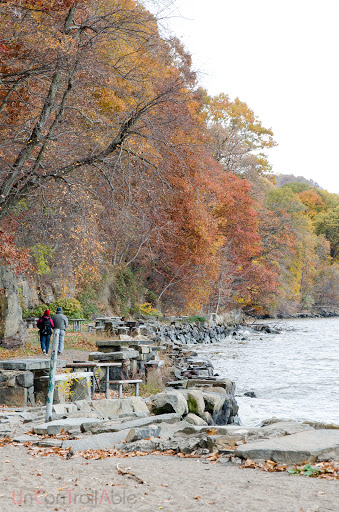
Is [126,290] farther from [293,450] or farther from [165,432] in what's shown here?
[293,450]

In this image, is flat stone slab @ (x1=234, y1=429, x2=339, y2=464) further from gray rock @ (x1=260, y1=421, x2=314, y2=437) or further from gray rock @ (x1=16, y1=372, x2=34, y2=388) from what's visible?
gray rock @ (x1=16, y1=372, x2=34, y2=388)

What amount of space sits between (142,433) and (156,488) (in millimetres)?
2260

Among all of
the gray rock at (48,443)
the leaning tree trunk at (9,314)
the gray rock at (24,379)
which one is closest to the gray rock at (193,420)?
the gray rock at (48,443)

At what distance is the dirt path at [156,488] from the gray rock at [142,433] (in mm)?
1079

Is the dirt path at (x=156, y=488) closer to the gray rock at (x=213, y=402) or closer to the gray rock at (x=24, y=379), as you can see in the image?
the gray rock at (x=24, y=379)

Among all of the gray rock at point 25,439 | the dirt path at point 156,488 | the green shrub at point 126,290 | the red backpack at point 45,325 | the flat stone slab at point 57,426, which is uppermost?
the green shrub at point 126,290

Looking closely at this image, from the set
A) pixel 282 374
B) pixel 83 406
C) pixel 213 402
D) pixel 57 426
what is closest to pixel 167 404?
pixel 83 406

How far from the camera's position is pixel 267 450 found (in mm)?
5480

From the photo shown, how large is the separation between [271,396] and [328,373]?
4.63 meters

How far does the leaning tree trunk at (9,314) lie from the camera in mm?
15250

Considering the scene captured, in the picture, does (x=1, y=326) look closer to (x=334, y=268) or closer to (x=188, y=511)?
(x=188, y=511)

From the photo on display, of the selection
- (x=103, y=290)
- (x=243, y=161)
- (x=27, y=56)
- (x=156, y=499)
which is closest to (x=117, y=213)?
(x=27, y=56)

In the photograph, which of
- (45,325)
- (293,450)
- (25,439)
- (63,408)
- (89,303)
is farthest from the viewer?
(89,303)

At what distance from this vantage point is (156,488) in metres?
4.58
